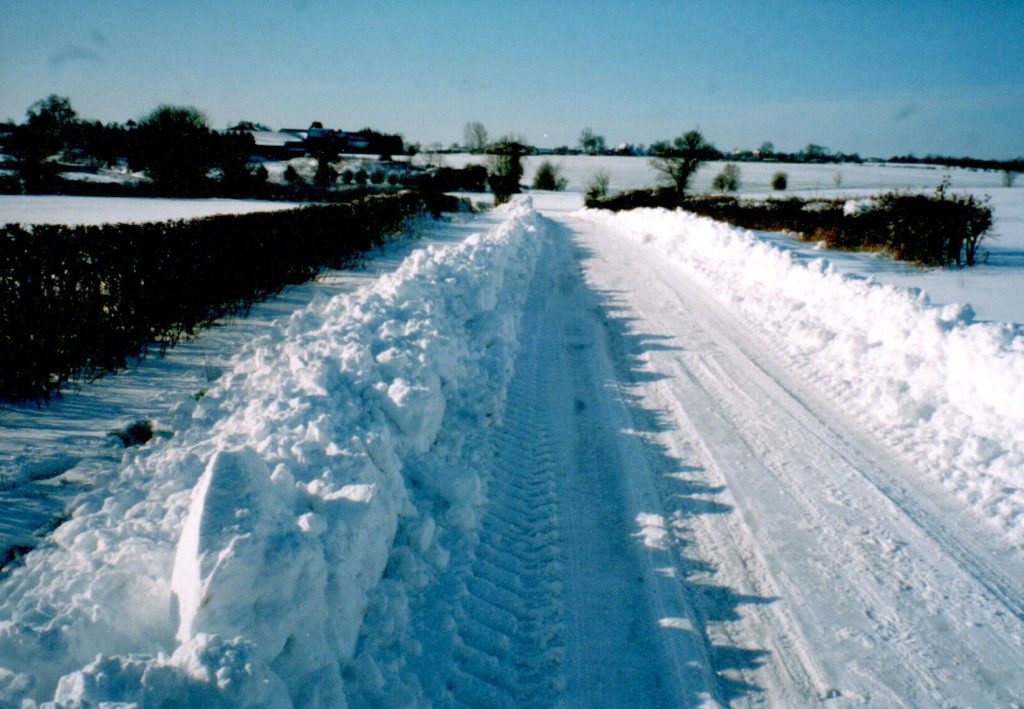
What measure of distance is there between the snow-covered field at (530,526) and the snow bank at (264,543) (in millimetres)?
15

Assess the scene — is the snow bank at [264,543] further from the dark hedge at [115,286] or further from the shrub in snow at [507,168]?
the shrub in snow at [507,168]

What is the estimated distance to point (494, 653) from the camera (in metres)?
3.40

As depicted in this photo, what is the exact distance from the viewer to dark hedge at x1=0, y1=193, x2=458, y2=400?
5828 millimetres

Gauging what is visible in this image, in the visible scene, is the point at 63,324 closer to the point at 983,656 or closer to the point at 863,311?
the point at 983,656

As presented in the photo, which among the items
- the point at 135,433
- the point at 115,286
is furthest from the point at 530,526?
the point at 115,286

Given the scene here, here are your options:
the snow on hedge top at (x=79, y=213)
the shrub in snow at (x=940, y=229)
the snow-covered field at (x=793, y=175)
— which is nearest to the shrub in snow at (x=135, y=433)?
the snow on hedge top at (x=79, y=213)

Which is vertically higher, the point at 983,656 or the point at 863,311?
the point at 863,311

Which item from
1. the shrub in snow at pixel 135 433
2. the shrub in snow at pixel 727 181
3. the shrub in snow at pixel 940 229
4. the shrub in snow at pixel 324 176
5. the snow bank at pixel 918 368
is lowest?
the shrub in snow at pixel 135 433

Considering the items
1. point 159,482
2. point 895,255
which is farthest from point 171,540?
point 895,255

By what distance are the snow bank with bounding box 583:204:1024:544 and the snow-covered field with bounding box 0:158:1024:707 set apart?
37 mm

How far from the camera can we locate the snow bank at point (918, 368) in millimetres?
5230

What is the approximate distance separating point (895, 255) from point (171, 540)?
1810 cm

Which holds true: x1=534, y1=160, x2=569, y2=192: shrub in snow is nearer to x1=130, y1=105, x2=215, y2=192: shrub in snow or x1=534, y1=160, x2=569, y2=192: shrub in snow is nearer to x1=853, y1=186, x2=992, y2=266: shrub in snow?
x1=130, y1=105, x2=215, y2=192: shrub in snow

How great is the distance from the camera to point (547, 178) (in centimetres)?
7431
